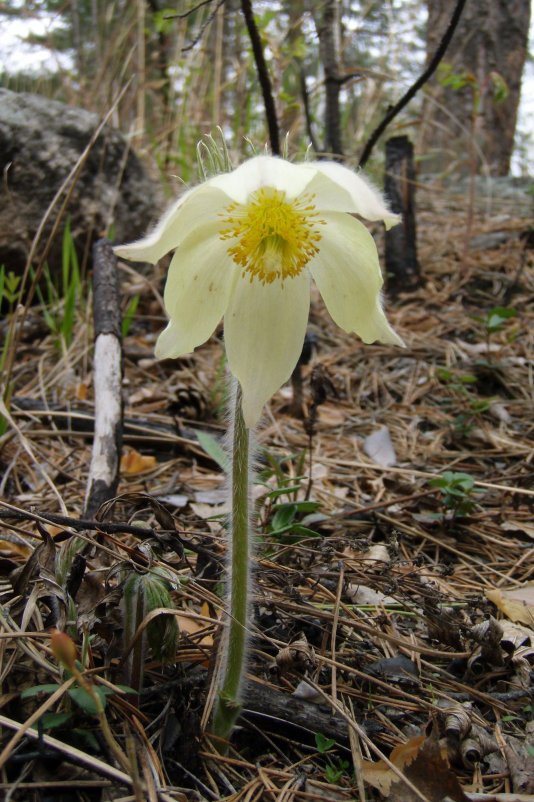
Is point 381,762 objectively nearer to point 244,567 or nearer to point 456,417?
point 244,567

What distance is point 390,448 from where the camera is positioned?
7.66 feet

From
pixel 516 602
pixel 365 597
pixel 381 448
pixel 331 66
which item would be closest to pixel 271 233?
pixel 365 597

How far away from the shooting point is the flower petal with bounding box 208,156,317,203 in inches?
38.1

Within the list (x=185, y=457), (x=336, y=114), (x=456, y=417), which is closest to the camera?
(x=185, y=457)

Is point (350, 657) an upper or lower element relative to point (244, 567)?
lower

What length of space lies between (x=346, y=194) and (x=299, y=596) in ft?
2.85

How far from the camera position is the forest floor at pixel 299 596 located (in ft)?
3.48

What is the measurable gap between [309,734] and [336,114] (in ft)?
10.1

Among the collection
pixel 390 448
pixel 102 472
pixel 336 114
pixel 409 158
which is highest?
pixel 336 114

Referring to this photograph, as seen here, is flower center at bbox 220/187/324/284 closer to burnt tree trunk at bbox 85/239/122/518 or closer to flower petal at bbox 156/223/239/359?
flower petal at bbox 156/223/239/359

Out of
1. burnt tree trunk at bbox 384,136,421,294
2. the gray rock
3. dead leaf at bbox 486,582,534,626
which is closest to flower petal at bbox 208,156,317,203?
dead leaf at bbox 486,582,534,626

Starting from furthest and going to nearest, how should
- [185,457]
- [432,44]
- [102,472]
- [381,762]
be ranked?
[432,44] → [185,457] → [102,472] → [381,762]

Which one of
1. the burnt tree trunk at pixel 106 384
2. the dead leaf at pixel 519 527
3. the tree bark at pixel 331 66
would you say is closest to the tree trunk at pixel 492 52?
the tree bark at pixel 331 66

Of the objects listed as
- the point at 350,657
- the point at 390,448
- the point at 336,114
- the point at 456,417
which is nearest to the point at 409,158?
the point at 336,114
